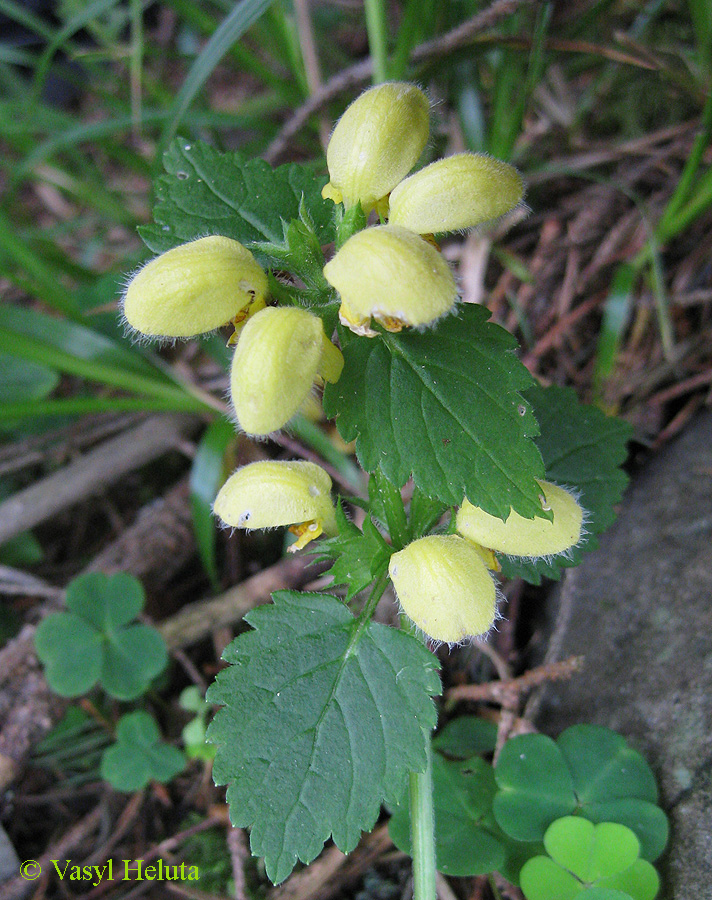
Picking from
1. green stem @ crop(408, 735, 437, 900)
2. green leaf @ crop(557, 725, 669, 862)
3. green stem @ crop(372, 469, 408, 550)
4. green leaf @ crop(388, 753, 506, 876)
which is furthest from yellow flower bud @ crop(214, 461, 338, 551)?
green leaf @ crop(557, 725, 669, 862)

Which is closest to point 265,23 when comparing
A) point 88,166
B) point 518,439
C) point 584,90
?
point 88,166

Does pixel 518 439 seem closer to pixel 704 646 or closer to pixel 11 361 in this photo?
pixel 704 646

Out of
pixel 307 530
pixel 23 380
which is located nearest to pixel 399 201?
pixel 307 530

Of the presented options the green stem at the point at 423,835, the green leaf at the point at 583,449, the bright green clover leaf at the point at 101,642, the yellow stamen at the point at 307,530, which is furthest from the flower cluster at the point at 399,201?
the bright green clover leaf at the point at 101,642

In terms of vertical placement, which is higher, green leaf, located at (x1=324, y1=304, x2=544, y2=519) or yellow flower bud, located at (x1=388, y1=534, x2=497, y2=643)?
green leaf, located at (x1=324, y1=304, x2=544, y2=519)

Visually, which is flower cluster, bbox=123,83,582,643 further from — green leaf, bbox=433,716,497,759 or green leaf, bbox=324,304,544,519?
green leaf, bbox=433,716,497,759

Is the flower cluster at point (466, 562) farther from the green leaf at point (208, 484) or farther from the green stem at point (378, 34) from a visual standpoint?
the green stem at point (378, 34)
